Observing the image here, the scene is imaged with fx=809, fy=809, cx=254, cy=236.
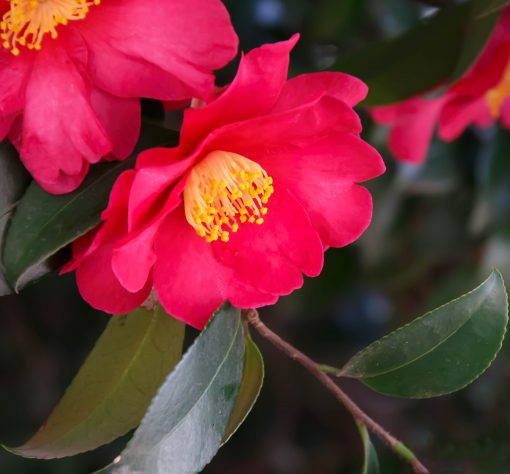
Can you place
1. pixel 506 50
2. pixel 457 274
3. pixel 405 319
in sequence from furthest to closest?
1. pixel 405 319
2. pixel 457 274
3. pixel 506 50

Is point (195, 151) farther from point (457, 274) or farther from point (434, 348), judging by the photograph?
point (457, 274)

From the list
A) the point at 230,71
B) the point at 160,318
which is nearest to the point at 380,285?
the point at 230,71

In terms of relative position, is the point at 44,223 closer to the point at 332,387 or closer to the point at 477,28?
the point at 332,387

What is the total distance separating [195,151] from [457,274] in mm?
1030

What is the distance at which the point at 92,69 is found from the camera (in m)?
0.63

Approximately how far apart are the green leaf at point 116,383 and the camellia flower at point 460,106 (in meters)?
0.39

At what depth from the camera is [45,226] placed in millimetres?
611

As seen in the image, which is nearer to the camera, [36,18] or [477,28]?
[36,18]

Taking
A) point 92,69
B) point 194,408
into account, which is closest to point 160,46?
point 92,69

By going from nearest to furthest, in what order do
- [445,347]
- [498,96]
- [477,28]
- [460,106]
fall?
[445,347] < [477,28] < [460,106] < [498,96]

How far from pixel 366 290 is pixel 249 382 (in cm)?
104

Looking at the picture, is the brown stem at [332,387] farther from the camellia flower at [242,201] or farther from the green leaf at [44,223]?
the green leaf at [44,223]

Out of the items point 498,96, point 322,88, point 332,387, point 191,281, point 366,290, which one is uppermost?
point 322,88

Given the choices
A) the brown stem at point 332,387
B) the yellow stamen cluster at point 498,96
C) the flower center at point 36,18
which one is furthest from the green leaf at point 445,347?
the yellow stamen cluster at point 498,96
